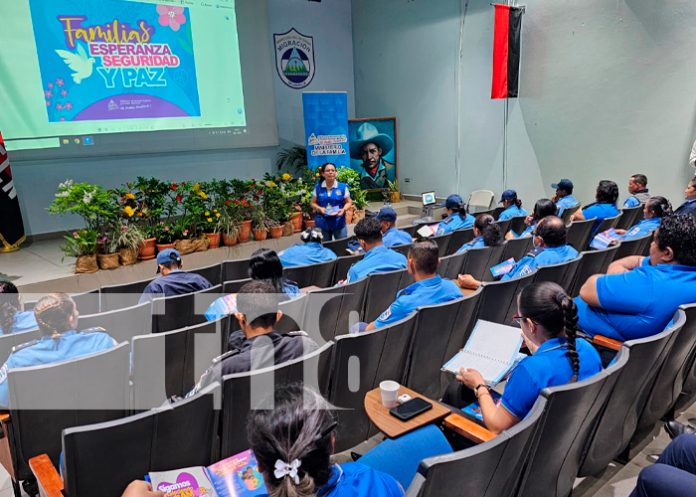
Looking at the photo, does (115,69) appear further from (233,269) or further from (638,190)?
(638,190)

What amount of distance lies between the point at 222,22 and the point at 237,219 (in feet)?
11.7

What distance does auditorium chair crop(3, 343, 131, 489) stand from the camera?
1.88 m

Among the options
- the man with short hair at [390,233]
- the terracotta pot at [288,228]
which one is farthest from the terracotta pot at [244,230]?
the man with short hair at [390,233]

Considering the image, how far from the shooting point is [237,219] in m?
6.40

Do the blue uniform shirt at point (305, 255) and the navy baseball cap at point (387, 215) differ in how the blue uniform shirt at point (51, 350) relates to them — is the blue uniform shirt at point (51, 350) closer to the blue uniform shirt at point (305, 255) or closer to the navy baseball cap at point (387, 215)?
the blue uniform shirt at point (305, 255)

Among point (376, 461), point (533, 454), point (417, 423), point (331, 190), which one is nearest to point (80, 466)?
point (376, 461)

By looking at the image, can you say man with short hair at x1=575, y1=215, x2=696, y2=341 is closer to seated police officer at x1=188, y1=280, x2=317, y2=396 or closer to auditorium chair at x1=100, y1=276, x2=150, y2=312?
seated police officer at x1=188, y1=280, x2=317, y2=396

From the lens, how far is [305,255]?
3.95 meters

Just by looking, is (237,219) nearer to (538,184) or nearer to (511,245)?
(511,245)

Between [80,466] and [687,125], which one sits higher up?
[687,125]

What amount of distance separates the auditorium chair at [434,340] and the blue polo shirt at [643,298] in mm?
632

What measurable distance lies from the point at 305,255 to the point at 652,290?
2.48 m

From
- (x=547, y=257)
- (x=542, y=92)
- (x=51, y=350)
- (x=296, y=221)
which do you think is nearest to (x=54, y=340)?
(x=51, y=350)

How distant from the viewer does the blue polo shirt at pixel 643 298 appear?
86.2 inches
